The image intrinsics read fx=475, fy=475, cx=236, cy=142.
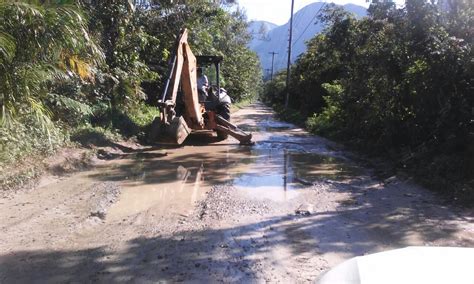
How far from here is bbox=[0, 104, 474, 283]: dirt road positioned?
478cm

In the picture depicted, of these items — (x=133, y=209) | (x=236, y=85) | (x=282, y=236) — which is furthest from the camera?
(x=236, y=85)

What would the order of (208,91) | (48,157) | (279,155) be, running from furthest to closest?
(208,91)
(279,155)
(48,157)

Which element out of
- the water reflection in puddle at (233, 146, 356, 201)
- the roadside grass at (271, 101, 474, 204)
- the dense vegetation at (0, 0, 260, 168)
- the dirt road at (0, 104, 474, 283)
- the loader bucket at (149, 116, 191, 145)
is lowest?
the water reflection in puddle at (233, 146, 356, 201)

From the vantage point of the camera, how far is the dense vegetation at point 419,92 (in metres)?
9.36

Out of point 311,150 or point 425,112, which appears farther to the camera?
point 311,150

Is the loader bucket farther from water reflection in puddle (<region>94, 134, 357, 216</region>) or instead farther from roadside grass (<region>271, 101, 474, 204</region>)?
roadside grass (<region>271, 101, 474, 204</region>)

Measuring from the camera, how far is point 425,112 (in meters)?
11.0

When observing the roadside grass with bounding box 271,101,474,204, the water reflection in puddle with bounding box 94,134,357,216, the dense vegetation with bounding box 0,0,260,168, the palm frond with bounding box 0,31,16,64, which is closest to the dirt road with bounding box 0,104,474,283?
the water reflection in puddle with bounding box 94,134,357,216

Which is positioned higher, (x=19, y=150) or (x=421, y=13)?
(x=421, y=13)

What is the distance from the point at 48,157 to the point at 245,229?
525 centimetres

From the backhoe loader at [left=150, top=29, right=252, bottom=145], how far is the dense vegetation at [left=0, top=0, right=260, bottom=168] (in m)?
1.87

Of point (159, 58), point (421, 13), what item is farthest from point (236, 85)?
point (421, 13)

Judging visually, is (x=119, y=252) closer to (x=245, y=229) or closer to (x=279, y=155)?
(x=245, y=229)

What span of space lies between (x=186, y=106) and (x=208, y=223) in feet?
24.8
